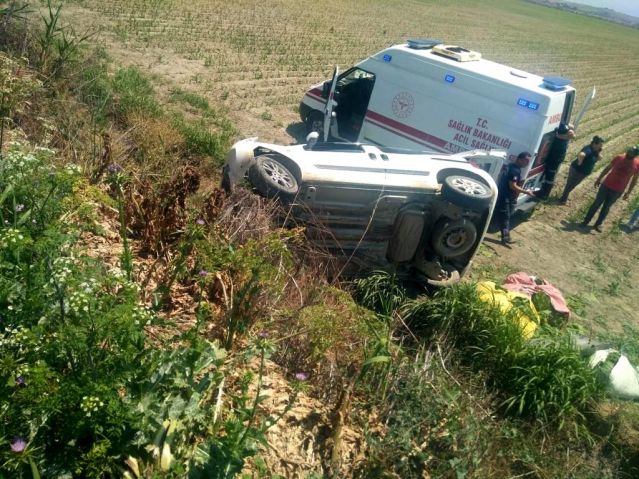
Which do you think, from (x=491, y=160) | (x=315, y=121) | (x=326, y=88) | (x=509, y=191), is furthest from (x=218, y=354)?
(x=315, y=121)

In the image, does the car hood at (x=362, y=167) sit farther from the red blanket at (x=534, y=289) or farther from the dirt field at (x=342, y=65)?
the dirt field at (x=342, y=65)

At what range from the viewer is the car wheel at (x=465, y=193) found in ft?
20.9

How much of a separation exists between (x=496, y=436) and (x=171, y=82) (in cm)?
1127

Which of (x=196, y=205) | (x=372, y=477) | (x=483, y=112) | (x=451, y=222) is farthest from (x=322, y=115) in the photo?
(x=372, y=477)

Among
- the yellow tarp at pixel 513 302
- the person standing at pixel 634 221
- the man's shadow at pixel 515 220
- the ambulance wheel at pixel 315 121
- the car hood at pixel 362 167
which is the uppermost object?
the car hood at pixel 362 167

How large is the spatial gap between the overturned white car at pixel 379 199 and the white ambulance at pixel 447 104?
2456 mm

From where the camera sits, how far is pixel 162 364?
2783 mm

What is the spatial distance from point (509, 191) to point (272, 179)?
5.05 meters

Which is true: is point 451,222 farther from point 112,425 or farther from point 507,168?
point 112,425

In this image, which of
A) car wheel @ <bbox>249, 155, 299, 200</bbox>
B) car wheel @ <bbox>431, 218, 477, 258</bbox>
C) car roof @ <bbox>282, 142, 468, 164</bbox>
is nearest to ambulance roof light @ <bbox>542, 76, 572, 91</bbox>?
car roof @ <bbox>282, 142, 468, 164</bbox>

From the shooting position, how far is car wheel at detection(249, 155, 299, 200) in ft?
18.8

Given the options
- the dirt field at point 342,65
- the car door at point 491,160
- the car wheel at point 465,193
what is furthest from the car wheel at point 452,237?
the car door at point 491,160

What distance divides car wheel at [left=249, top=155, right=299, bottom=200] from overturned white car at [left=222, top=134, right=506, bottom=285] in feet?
0.03

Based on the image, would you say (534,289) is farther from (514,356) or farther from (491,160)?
(491,160)
